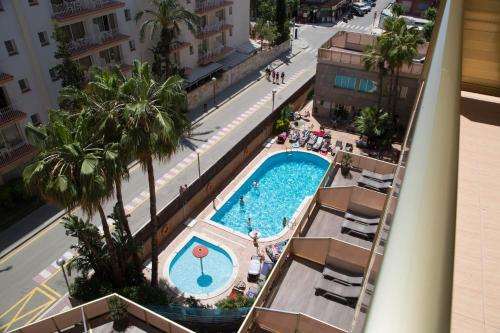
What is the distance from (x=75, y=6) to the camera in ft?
116

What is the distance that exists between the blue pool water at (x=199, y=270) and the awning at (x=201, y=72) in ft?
81.1

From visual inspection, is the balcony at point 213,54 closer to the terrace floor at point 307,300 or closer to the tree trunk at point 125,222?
the tree trunk at point 125,222

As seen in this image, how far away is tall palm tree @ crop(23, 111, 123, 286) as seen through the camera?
17875mm

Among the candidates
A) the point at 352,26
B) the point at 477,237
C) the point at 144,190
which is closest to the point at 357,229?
the point at 477,237

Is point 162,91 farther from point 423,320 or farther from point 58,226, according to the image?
point 423,320

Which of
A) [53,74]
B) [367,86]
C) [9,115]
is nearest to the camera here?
[9,115]

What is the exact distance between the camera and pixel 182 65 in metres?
50.0

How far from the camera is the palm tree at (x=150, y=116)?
1909 cm

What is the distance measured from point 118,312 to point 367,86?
116 feet

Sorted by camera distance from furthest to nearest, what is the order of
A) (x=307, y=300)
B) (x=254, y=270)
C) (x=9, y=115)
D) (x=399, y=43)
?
(x=399, y=43) < (x=9, y=115) < (x=254, y=270) < (x=307, y=300)

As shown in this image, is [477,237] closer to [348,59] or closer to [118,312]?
[118,312]

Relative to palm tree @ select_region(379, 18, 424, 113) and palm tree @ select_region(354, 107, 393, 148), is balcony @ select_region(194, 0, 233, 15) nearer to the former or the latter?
palm tree @ select_region(379, 18, 424, 113)

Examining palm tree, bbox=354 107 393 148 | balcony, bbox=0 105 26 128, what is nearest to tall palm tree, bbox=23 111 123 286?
balcony, bbox=0 105 26 128

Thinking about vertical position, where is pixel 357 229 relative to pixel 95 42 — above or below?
below
